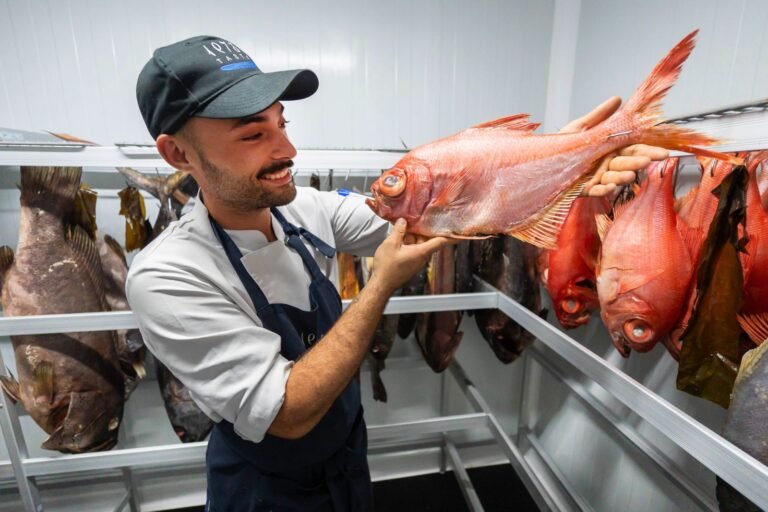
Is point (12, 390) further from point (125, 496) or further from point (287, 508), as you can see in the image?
point (287, 508)

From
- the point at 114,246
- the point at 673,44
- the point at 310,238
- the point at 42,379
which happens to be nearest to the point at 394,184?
the point at 310,238

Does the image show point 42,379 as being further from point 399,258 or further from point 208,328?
point 399,258

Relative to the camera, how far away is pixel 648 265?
2.84ft

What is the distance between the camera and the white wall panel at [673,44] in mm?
1070

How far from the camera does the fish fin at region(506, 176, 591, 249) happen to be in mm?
745

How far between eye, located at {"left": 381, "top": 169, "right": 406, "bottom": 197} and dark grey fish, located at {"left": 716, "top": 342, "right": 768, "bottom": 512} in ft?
2.30

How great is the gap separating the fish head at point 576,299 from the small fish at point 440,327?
446 millimetres

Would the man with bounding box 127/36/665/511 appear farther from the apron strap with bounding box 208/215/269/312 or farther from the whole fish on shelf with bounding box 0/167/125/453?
the whole fish on shelf with bounding box 0/167/125/453

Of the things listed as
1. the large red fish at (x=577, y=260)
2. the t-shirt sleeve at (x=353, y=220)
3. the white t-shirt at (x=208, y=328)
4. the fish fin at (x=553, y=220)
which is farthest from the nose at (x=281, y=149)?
the large red fish at (x=577, y=260)

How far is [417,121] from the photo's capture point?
5.97 feet

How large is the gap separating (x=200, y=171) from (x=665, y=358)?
1.63m

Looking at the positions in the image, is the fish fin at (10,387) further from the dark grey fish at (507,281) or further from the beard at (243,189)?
the dark grey fish at (507,281)

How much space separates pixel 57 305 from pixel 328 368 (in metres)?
1.29

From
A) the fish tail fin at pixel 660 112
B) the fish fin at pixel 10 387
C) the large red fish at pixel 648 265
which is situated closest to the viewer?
the fish tail fin at pixel 660 112
